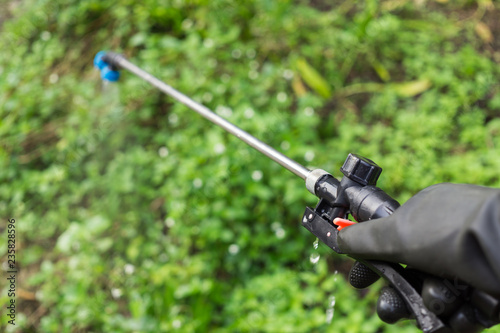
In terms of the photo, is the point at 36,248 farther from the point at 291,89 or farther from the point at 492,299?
the point at 492,299

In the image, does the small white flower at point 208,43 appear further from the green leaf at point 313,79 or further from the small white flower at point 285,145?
the small white flower at point 285,145

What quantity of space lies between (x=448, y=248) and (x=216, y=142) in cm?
177

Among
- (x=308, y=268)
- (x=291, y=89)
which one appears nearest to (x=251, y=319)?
(x=308, y=268)

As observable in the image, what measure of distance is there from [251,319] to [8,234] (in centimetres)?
189

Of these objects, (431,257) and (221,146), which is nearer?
(431,257)

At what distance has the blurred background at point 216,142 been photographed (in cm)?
215

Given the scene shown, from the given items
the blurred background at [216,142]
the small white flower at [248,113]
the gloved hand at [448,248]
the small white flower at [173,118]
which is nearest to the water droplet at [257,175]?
the blurred background at [216,142]

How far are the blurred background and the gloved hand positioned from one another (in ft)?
3.25

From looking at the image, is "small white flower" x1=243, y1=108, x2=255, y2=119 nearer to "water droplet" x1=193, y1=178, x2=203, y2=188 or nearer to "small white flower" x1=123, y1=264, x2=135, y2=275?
"water droplet" x1=193, y1=178, x2=203, y2=188

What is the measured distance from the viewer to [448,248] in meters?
0.70

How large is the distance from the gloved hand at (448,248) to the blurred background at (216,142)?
0.99 m

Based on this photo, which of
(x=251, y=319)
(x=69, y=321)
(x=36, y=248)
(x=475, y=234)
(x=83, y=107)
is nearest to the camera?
(x=475, y=234)

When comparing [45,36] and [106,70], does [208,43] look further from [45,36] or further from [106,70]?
[45,36]

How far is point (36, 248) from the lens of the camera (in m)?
2.63
